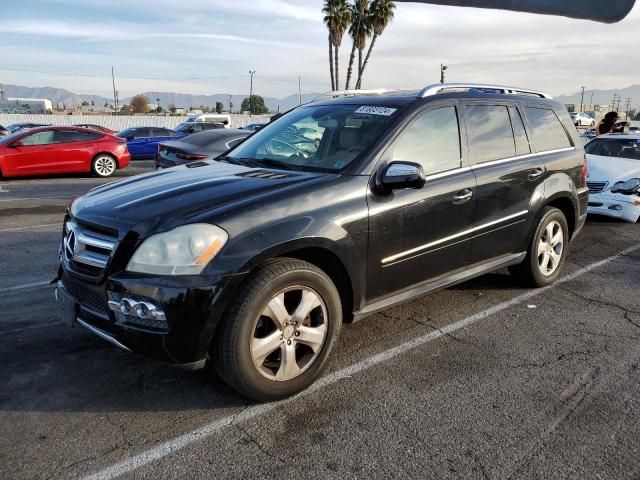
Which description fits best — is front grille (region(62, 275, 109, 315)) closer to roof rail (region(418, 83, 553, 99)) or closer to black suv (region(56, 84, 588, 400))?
black suv (region(56, 84, 588, 400))

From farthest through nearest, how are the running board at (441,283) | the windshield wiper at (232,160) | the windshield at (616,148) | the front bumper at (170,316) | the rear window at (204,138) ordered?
the rear window at (204,138) < the windshield at (616,148) < the windshield wiper at (232,160) < the running board at (441,283) < the front bumper at (170,316)

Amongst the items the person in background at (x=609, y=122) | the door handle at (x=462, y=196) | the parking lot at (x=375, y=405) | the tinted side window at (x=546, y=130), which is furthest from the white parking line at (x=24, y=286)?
the person in background at (x=609, y=122)

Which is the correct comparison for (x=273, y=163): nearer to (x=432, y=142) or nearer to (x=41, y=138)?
(x=432, y=142)

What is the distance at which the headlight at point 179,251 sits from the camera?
2.77 meters

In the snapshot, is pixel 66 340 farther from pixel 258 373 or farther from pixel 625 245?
pixel 625 245

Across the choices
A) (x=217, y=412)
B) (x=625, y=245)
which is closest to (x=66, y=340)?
(x=217, y=412)

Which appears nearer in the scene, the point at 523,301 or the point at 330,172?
the point at 330,172

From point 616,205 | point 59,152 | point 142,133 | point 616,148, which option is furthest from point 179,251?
point 142,133

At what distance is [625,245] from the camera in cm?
713

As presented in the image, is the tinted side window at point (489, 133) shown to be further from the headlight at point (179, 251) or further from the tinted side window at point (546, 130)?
the headlight at point (179, 251)

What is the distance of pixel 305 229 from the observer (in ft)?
10.1

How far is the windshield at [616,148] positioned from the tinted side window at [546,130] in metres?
5.05

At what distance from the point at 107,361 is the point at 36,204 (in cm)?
780

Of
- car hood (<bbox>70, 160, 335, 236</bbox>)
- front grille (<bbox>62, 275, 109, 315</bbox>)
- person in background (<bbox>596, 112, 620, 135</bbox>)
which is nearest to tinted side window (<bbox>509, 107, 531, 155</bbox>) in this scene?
car hood (<bbox>70, 160, 335, 236</bbox>)
